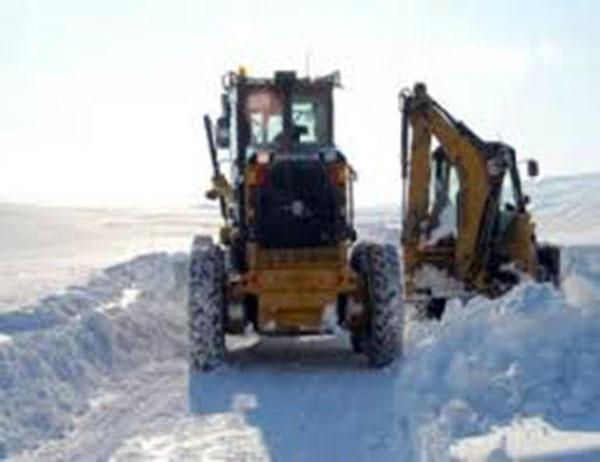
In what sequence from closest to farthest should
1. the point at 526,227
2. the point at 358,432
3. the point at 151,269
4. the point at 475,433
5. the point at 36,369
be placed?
the point at 475,433, the point at 358,432, the point at 36,369, the point at 526,227, the point at 151,269

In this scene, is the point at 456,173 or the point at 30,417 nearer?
the point at 30,417

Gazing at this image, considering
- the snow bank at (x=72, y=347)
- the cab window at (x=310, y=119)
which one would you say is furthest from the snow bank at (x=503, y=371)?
the cab window at (x=310, y=119)

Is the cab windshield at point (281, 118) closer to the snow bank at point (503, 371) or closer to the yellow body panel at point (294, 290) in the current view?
the yellow body panel at point (294, 290)

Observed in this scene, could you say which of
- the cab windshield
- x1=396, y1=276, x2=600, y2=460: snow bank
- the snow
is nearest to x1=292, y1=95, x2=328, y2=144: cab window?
the cab windshield

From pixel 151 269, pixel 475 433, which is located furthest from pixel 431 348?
pixel 151 269

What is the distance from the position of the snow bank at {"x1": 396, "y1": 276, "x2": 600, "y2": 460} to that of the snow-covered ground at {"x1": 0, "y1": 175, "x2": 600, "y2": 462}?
0.7 inches

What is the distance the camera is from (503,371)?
31.7 feet

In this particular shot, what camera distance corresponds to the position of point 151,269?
977 inches

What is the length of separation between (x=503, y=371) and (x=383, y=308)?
11.7 ft

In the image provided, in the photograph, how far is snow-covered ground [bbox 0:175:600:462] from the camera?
852cm

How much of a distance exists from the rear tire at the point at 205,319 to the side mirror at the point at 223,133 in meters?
1.87

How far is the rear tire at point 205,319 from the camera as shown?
42.4 feet

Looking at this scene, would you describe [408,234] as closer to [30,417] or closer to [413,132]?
[413,132]

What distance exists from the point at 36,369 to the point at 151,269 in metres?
12.4
